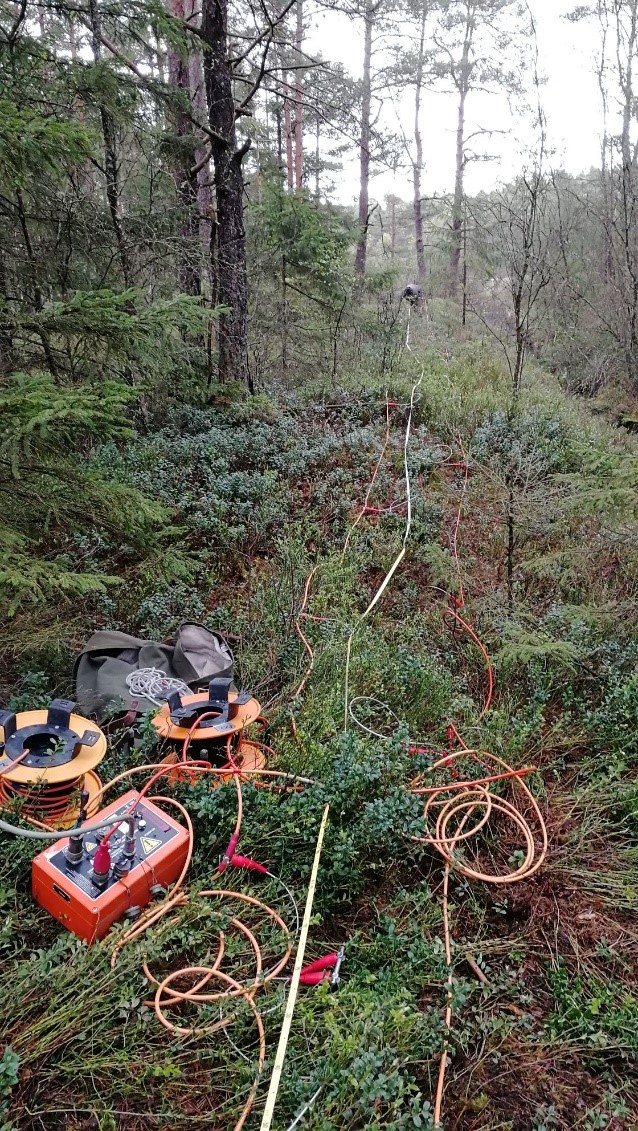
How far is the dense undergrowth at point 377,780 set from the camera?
1.78 m

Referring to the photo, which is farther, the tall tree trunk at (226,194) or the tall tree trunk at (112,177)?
the tall tree trunk at (226,194)

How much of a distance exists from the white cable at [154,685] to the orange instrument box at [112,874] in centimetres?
72

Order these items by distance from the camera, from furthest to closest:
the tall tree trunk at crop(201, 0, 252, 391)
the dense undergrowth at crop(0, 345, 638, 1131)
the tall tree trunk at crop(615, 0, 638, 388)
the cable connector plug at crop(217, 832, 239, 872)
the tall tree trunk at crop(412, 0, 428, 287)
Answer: the tall tree trunk at crop(412, 0, 428, 287)
the tall tree trunk at crop(615, 0, 638, 388)
the tall tree trunk at crop(201, 0, 252, 391)
the cable connector plug at crop(217, 832, 239, 872)
the dense undergrowth at crop(0, 345, 638, 1131)

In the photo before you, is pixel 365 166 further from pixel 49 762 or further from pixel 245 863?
pixel 245 863

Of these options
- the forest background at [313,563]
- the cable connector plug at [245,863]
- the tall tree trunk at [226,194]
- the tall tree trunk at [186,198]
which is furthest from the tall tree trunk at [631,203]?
the cable connector plug at [245,863]

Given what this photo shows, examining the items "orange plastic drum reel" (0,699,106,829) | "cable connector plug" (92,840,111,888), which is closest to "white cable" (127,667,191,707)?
"orange plastic drum reel" (0,699,106,829)

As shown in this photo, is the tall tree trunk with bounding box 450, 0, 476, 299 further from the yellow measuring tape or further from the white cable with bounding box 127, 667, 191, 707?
the yellow measuring tape

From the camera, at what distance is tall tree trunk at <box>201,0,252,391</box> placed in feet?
20.6

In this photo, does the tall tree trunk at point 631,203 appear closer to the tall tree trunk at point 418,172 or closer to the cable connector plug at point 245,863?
the cable connector plug at point 245,863

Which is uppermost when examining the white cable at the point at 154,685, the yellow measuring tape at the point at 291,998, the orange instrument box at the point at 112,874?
the white cable at the point at 154,685

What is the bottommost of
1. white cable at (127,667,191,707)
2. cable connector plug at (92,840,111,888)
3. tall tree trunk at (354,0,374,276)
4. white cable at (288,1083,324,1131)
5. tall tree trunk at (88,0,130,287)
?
white cable at (288,1083,324,1131)

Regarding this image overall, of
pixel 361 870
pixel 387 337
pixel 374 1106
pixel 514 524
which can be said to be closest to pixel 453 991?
pixel 374 1106

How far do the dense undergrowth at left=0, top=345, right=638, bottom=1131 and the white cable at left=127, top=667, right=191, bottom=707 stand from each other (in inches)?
17.1

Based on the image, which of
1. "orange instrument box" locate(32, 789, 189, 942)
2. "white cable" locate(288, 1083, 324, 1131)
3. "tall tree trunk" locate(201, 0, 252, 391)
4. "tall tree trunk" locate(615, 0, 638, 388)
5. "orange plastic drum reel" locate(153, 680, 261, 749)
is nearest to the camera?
"white cable" locate(288, 1083, 324, 1131)
